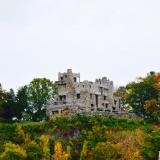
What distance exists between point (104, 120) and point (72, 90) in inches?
515

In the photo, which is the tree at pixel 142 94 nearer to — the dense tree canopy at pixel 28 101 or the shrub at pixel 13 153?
the dense tree canopy at pixel 28 101

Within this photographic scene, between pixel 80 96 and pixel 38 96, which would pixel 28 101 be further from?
pixel 80 96

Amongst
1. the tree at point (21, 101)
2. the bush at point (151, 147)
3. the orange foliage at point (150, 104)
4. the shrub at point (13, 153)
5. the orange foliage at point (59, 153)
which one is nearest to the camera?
the bush at point (151, 147)

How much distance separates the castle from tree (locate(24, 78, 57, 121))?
239 centimetres

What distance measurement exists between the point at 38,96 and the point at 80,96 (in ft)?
23.6

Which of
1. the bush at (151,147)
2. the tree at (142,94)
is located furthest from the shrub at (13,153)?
the tree at (142,94)

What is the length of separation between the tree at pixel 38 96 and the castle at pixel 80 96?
2394mm

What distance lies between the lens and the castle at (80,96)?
102062mm

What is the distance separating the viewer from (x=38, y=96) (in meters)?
108

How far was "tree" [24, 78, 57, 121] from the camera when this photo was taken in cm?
10393

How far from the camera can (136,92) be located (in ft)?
343

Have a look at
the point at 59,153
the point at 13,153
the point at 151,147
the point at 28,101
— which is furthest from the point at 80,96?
the point at 151,147

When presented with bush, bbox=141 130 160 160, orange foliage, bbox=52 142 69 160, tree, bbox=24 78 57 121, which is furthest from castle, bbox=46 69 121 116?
bush, bbox=141 130 160 160

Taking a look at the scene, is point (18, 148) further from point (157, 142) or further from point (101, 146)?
point (157, 142)
